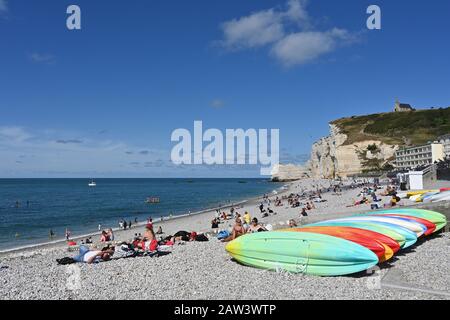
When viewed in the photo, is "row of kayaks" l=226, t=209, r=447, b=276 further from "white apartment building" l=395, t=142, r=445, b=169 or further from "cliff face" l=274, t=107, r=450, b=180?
"cliff face" l=274, t=107, r=450, b=180

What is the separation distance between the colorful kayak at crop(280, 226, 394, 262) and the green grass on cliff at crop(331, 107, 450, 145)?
80355 mm

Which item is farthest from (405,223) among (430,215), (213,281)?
(213,281)

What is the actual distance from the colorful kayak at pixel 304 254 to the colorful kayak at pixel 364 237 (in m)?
0.56

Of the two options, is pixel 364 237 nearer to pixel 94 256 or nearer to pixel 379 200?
pixel 94 256

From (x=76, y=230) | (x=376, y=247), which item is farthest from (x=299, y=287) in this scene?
(x=76, y=230)

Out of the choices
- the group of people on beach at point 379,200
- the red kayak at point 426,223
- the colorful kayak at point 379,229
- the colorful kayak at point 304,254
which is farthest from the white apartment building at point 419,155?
the colorful kayak at point 304,254

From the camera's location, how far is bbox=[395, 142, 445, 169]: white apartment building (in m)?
64.7

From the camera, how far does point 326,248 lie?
374 inches

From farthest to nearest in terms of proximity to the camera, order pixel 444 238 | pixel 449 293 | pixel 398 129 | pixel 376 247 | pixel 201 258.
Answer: pixel 398 129 < pixel 444 238 < pixel 201 258 < pixel 376 247 < pixel 449 293

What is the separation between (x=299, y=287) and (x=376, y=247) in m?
2.83

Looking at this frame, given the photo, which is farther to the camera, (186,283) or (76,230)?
(76,230)

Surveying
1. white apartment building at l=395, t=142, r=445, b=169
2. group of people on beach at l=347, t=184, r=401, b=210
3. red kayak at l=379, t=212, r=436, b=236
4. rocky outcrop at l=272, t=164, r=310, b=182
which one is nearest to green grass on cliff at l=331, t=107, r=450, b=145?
white apartment building at l=395, t=142, r=445, b=169
